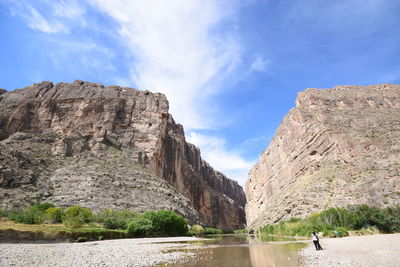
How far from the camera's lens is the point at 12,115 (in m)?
62.5

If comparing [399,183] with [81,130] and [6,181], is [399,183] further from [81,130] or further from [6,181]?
[81,130]

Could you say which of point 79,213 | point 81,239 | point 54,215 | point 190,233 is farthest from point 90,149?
point 81,239

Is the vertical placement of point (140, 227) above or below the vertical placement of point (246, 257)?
above

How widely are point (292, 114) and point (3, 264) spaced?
241 ft

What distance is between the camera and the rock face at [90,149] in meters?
37.2

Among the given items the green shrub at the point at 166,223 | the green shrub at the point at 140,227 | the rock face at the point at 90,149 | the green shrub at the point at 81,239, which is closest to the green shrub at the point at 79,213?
the green shrub at the point at 140,227

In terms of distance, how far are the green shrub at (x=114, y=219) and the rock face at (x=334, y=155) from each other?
25.6 m

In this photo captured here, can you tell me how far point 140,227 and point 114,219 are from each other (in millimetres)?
3249

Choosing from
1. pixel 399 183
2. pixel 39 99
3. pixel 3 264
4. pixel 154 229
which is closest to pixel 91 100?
pixel 39 99

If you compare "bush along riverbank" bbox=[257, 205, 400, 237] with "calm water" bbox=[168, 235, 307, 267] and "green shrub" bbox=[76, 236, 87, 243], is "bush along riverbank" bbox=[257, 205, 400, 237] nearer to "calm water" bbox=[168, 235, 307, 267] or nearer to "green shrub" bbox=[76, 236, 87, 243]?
"calm water" bbox=[168, 235, 307, 267]

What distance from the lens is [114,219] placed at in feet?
92.2

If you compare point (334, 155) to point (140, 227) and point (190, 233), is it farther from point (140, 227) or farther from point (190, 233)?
point (140, 227)

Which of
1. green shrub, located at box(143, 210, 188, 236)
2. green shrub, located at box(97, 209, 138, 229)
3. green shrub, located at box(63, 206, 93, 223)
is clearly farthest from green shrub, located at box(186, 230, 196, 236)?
green shrub, located at box(63, 206, 93, 223)

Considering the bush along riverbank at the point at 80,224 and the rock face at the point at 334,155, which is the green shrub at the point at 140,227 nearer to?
the bush along riverbank at the point at 80,224
